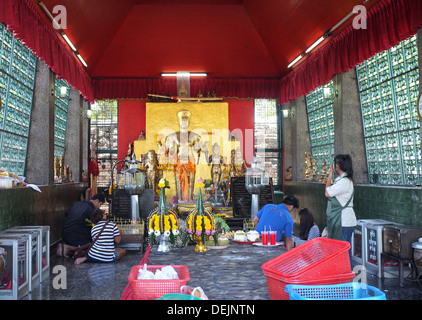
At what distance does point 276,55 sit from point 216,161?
3398 millimetres

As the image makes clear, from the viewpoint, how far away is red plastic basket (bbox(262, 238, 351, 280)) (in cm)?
217

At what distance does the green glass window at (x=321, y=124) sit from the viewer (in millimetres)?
9672

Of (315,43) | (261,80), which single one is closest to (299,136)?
(261,80)

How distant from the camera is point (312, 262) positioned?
2.56 meters

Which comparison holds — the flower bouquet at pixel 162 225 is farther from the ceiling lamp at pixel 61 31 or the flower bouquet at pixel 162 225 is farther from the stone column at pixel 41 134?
the stone column at pixel 41 134

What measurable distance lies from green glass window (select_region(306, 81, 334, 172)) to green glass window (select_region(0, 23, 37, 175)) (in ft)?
19.9

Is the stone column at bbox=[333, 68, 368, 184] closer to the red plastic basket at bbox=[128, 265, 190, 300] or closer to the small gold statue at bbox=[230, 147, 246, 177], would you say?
the small gold statue at bbox=[230, 147, 246, 177]

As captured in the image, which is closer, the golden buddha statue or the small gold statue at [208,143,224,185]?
the small gold statue at [208,143,224,185]

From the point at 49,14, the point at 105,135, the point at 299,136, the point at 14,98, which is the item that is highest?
the point at 49,14

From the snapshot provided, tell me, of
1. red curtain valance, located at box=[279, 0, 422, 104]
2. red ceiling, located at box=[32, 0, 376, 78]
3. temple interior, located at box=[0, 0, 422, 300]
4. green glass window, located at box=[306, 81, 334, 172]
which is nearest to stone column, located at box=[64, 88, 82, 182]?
temple interior, located at box=[0, 0, 422, 300]

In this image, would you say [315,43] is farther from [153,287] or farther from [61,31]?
[153,287]

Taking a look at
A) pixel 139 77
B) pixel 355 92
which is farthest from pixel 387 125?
pixel 139 77

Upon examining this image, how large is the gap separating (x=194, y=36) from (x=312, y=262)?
9.81m
